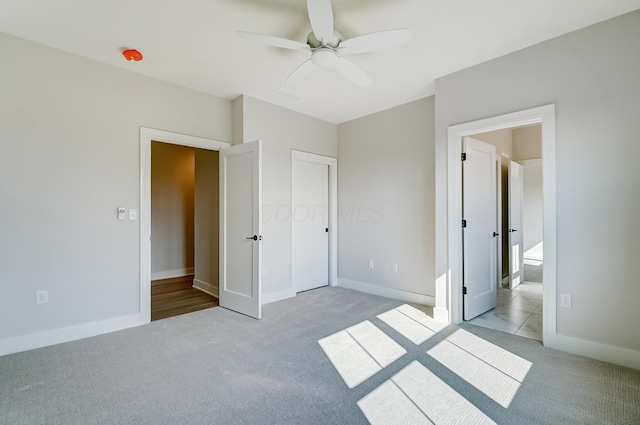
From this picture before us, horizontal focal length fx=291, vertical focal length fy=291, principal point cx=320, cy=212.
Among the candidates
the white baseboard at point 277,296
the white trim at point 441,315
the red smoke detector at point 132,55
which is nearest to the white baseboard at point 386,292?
the white trim at point 441,315

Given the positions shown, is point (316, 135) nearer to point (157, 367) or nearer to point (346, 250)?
point (346, 250)

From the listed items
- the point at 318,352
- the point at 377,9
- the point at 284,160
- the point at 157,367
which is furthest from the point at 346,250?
the point at 377,9

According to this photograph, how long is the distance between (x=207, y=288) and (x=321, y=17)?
409cm

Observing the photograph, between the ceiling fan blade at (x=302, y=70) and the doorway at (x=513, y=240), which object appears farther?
the doorway at (x=513, y=240)

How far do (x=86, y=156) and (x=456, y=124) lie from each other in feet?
12.7

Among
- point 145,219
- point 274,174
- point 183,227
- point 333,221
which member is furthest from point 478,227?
point 183,227

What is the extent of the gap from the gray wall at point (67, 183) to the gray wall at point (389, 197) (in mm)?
2870

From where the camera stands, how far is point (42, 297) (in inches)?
106

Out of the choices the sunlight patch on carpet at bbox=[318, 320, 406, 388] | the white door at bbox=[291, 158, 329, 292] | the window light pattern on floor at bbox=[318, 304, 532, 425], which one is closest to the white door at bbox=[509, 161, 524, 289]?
the window light pattern on floor at bbox=[318, 304, 532, 425]

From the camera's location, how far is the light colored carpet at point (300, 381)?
5.77 ft

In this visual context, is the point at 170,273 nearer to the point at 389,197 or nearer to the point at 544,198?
the point at 389,197

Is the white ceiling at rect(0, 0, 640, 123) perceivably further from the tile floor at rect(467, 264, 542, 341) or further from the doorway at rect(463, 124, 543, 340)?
the tile floor at rect(467, 264, 542, 341)

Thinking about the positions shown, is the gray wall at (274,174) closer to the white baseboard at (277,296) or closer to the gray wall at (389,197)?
the white baseboard at (277,296)

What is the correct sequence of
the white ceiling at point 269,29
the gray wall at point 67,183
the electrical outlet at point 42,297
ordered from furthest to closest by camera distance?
the electrical outlet at point 42,297
the gray wall at point 67,183
the white ceiling at point 269,29
